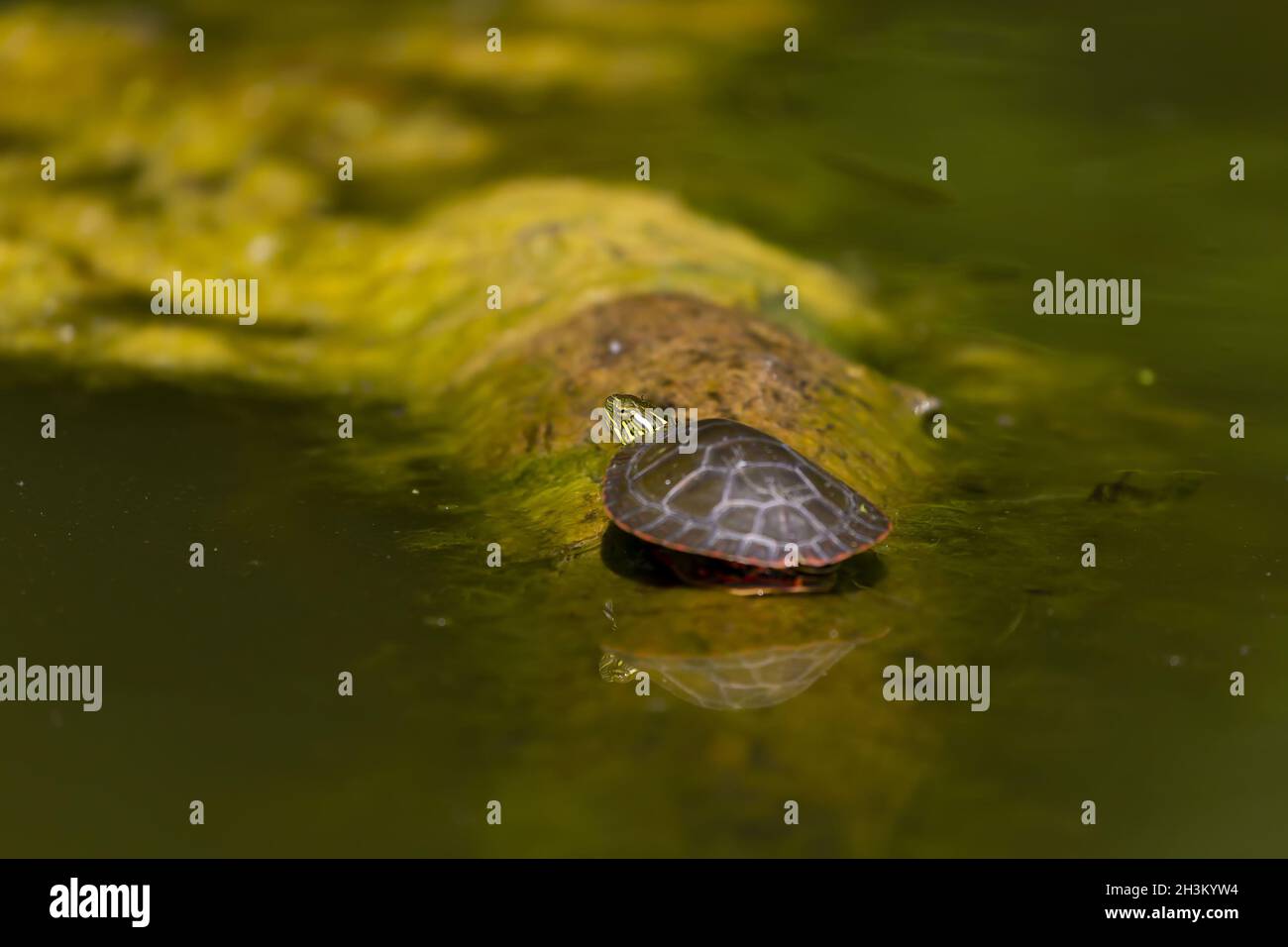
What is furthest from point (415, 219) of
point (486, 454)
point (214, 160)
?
point (486, 454)

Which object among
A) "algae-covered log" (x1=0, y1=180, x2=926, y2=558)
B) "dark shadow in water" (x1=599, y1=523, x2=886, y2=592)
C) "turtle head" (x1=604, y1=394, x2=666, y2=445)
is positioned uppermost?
"algae-covered log" (x1=0, y1=180, x2=926, y2=558)

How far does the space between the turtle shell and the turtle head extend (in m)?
0.28

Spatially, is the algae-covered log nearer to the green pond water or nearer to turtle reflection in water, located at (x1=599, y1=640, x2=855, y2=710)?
the green pond water

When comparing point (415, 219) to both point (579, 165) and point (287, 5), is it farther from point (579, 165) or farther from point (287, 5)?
point (287, 5)

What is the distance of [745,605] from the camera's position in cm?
411

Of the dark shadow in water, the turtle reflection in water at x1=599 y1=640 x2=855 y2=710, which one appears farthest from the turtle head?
the turtle reflection in water at x1=599 y1=640 x2=855 y2=710

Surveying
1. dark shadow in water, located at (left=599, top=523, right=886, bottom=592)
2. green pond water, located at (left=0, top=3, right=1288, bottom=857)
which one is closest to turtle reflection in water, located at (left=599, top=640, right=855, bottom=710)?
green pond water, located at (left=0, top=3, right=1288, bottom=857)

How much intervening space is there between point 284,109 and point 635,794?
7444mm

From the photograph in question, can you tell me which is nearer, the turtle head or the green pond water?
the green pond water

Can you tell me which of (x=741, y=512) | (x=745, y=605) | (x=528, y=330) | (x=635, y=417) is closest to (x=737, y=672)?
(x=745, y=605)

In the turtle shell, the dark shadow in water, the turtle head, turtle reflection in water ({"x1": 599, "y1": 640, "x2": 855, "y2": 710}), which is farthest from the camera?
the turtle head

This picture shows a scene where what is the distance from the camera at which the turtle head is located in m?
4.60

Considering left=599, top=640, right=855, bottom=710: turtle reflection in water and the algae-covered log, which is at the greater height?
the algae-covered log

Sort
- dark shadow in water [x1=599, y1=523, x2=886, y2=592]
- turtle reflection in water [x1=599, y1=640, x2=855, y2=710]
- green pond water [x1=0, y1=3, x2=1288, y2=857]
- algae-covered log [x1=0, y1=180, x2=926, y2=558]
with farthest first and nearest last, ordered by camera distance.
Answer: algae-covered log [x1=0, y1=180, x2=926, y2=558] → dark shadow in water [x1=599, y1=523, x2=886, y2=592] → turtle reflection in water [x1=599, y1=640, x2=855, y2=710] → green pond water [x1=0, y1=3, x2=1288, y2=857]
